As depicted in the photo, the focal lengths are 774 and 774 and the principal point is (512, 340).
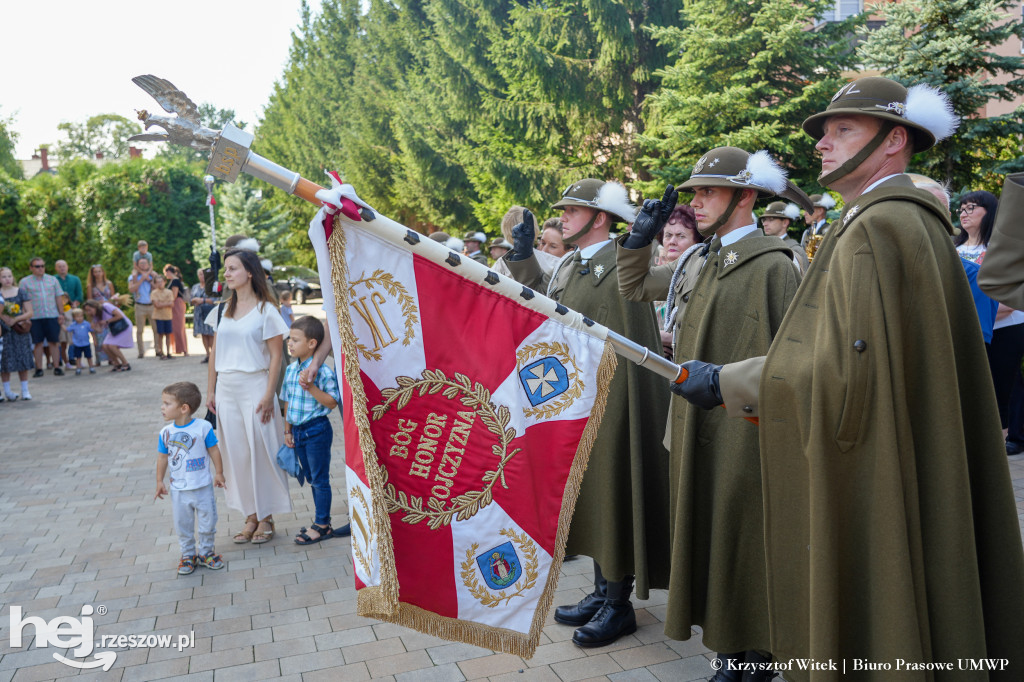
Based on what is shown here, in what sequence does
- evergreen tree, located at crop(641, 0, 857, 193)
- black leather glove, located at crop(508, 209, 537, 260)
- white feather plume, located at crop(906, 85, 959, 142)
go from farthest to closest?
1. evergreen tree, located at crop(641, 0, 857, 193)
2. black leather glove, located at crop(508, 209, 537, 260)
3. white feather plume, located at crop(906, 85, 959, 142)

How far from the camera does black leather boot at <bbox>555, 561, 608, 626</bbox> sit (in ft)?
13.9

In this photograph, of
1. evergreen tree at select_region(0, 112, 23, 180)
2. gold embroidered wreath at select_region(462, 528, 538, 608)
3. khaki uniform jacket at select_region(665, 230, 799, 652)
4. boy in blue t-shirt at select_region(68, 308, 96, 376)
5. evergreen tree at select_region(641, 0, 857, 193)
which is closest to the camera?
gold embroidered wreath at select_region(462, 528, 538, 608)

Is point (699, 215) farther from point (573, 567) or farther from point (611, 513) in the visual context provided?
point (573, 567)

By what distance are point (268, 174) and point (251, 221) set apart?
33.9 m

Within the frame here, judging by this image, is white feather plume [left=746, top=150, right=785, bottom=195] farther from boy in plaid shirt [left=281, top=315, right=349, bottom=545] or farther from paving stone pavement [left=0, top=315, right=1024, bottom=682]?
boy in plaid shirt [left=281, top=315, right=349, bottom=545]

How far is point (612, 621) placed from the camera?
4.00 metres

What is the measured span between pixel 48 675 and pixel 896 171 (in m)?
4.35

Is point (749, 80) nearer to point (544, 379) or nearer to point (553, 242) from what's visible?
point (553, 242)

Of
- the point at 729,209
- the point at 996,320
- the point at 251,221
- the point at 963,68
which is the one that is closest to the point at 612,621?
the point at 729,209

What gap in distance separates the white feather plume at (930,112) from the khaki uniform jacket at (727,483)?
0.94m

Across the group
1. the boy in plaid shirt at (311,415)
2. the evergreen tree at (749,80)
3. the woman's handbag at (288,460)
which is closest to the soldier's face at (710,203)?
the boy in plaid shirt at (311,415)

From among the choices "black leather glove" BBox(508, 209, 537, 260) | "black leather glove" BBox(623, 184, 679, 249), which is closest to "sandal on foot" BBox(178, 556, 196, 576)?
"black leather glove" BBox(508, 209, 537, 260)

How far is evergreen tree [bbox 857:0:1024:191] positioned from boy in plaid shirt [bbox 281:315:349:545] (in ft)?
32.0

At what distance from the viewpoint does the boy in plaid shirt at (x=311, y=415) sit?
558 centimetres
